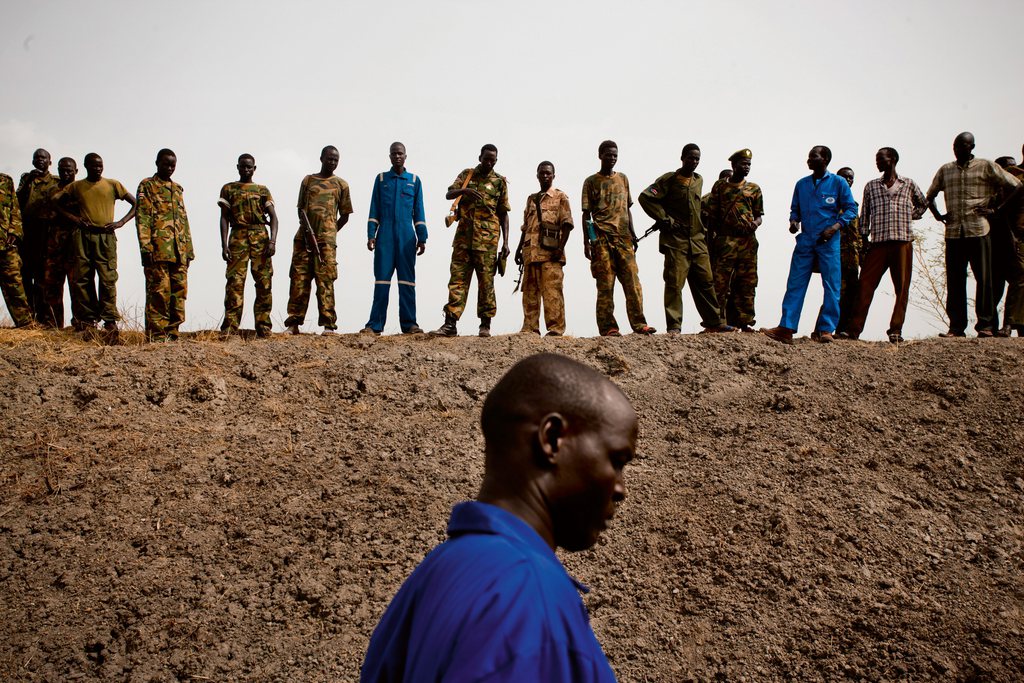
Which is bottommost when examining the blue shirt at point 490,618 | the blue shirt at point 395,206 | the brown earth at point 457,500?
the brown earth at point 457,500

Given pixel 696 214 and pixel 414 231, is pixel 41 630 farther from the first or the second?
pixel 696 214

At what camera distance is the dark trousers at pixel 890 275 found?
9.48 m

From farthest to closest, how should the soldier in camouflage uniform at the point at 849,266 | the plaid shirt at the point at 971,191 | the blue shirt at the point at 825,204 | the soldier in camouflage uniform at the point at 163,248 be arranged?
1. the soldier in camouflage uniform at the point at 849,266
2. the soldier in camouflage uniform at the point at 163,248
3. the plaid shirt at the point at 971,191
4. the blue shirt at the point at 825,204

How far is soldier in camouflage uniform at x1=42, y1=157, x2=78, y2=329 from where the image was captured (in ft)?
33.3

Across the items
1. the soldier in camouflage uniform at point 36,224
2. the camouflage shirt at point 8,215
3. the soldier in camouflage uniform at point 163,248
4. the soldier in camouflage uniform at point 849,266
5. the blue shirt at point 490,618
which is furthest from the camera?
the soldier in camouflage uniform at point 849,266

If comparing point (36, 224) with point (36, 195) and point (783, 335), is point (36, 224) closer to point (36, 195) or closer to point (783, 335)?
point (36, 195)

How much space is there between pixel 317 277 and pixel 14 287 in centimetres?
357

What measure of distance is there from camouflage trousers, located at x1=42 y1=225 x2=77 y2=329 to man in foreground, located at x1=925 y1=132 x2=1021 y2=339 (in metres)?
9.76

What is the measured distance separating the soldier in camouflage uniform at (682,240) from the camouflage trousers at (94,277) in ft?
20.0

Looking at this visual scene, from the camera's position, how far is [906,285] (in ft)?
31.0

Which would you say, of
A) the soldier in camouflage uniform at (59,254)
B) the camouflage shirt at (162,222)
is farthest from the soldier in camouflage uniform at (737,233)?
the soldier in camouflage uniform at (59,254)

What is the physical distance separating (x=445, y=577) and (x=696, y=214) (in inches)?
347

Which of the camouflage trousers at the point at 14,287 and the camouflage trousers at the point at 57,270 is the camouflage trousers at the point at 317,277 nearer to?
the camouflage trousers at the point at 57,270

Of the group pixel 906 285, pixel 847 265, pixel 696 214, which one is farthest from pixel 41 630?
pixel 847 265
